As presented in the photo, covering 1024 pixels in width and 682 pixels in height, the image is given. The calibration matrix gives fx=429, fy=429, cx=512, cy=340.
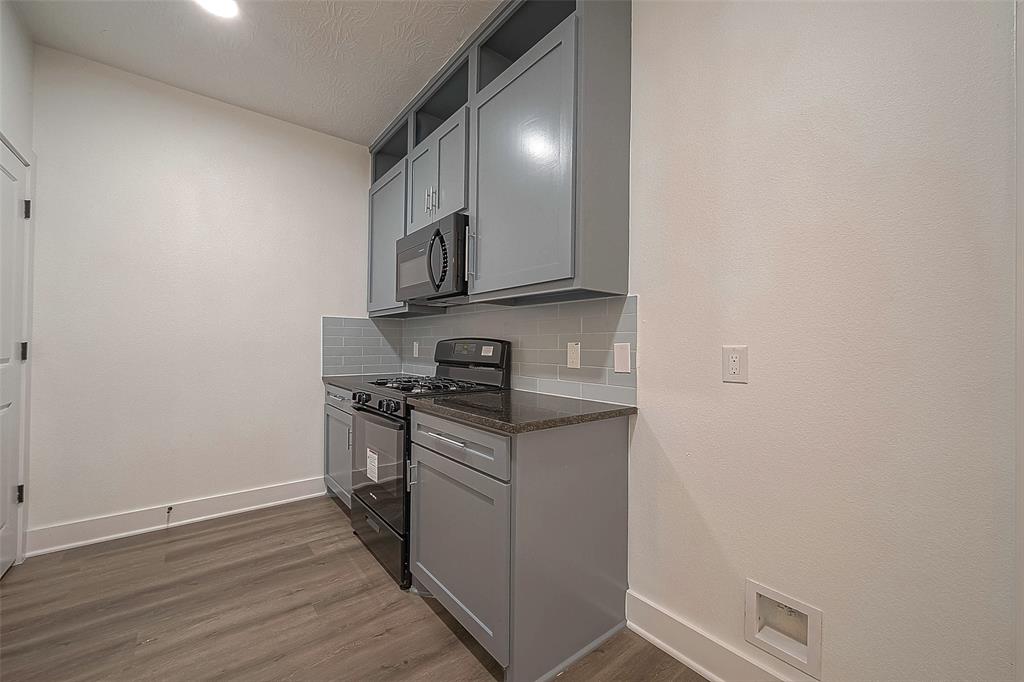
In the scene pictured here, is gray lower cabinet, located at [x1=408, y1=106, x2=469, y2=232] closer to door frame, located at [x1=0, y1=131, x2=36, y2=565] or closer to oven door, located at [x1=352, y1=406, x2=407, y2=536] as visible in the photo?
oven door, located at [x1=352, y1=406, x2=407, y2=536]

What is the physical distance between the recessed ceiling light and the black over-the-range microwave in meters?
1.27

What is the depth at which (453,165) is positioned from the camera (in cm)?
224

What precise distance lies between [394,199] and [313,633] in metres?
2.47

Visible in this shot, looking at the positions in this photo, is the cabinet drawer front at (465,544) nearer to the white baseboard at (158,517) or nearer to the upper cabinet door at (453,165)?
the upper cabinet door at (453,165)

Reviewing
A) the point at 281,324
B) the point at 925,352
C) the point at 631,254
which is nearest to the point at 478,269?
the point at 631,254

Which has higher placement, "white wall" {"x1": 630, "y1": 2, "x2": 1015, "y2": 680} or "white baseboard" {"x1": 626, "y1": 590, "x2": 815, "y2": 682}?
"white wall" {"x1": 630, "y1": 2, "x2": 1015, "y2": 680}

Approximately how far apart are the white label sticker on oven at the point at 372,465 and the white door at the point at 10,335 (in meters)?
1.63

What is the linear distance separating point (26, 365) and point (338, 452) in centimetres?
164

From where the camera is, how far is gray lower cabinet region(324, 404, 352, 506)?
2.71 metres

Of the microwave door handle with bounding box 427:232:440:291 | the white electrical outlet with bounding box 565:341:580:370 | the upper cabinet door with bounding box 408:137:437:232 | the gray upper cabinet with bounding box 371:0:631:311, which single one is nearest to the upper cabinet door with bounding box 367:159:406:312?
the upper cabinet door with bounding box 408:137:437:232

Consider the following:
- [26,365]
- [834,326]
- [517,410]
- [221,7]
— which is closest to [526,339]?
[517,410]

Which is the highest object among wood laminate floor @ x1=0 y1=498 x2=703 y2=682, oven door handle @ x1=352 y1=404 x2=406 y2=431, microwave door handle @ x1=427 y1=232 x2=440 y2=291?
microwave door handle @ x1=427 y1=232 x2=440 y2=291

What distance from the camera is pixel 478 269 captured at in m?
2.07

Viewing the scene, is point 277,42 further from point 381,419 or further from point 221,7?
point 381,419
